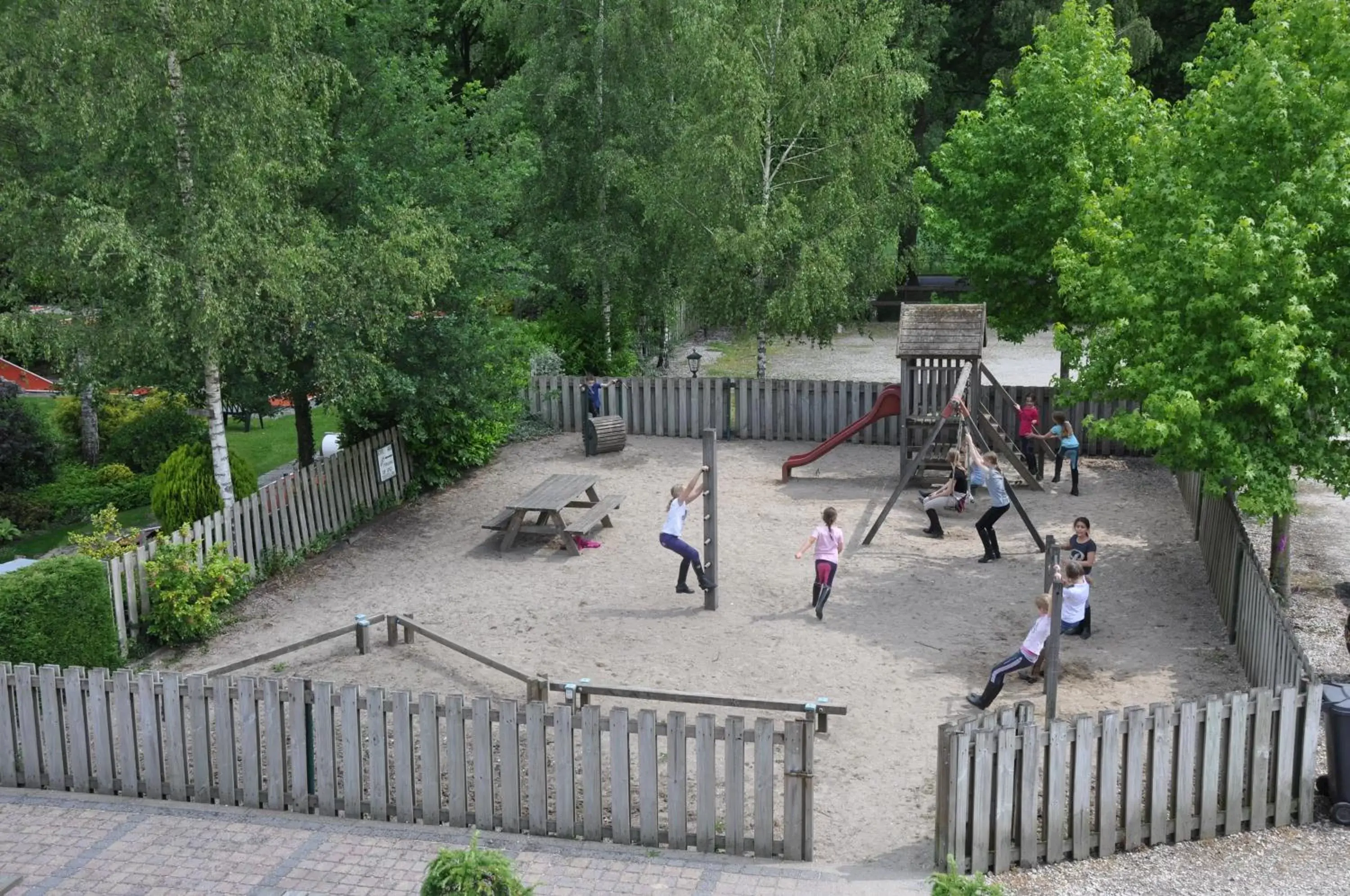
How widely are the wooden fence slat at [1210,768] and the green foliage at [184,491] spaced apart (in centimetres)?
1222

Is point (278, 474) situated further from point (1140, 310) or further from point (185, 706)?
point (1140, 310)

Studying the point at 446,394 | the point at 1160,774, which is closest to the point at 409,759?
the point at 1160,774

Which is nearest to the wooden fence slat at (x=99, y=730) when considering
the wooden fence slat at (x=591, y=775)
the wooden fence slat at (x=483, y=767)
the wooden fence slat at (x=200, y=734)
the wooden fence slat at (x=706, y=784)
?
the wooden fence slat at (x=200, y=734)

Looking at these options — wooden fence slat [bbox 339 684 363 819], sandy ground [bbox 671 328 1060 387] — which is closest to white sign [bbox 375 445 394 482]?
wooden fence slat [bbox 339 684 363 819]

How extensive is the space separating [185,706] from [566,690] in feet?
10.8

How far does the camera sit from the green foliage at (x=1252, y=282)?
13.9 meters

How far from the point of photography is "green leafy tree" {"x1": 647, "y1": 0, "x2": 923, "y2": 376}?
2545cm

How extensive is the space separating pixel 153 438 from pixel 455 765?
14669mm

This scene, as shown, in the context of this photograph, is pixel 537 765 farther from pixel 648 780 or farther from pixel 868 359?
pixel 868 359

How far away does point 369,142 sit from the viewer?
18.9 metres

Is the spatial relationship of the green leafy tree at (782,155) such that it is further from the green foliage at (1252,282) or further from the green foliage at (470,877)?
the green foliage at (470,877)

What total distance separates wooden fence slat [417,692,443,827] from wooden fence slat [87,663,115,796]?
8.52 feet

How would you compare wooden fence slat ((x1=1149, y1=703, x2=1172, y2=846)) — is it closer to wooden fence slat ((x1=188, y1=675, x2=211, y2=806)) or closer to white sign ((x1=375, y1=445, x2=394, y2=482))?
wooden fence slat ((x1=188, y1=675, x2=211, y2=806))

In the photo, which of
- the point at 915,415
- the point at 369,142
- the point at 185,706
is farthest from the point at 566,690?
the point at 915,415
